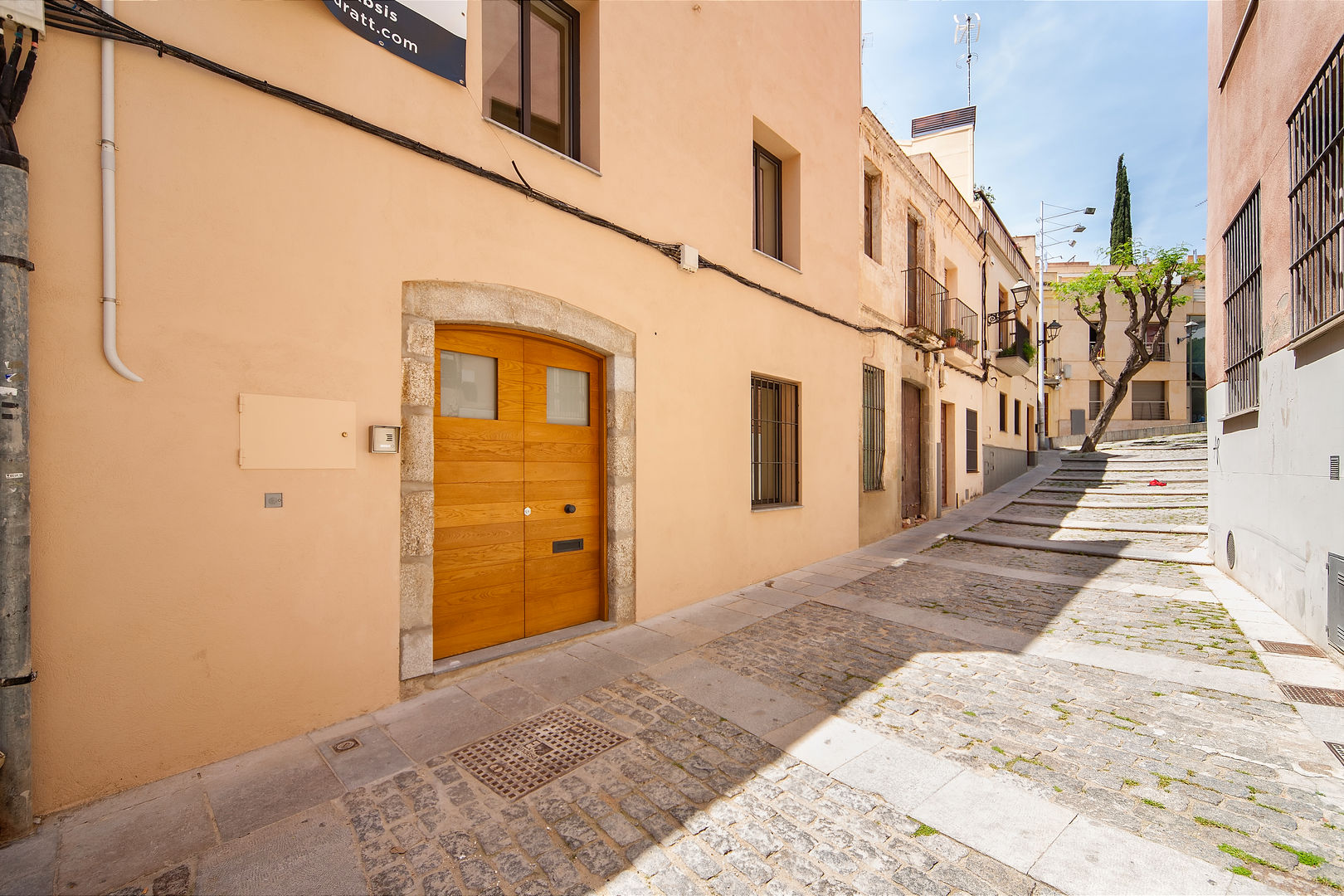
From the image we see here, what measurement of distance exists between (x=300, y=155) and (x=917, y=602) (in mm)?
6321

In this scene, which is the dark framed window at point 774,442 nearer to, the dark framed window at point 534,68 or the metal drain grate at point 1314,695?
the dark framed window at point 534,68

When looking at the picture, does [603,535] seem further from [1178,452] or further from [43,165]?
[1178,452]

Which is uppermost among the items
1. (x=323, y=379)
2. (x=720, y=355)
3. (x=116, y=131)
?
(x=116, y=131)

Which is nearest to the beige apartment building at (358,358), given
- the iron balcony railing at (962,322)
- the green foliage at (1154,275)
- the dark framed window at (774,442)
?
the dark framed window at (774,442)

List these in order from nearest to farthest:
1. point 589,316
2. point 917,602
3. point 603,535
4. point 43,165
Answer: point 43,165 → point 589,316 → point 603,535 → point 917,602

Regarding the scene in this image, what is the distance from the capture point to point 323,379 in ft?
10.9

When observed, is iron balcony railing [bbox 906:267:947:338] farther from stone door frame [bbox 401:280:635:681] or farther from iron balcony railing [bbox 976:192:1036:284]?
stone door frame [bbox 401:280:635:681]

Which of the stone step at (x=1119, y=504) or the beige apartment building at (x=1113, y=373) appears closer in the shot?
the stone step at (x=1119, y=504)

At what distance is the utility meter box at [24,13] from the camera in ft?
7.50

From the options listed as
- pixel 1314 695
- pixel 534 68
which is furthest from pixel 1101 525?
pixel 534 68

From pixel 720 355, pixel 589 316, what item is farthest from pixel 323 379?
pixel 720 355

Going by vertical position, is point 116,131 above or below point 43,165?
above

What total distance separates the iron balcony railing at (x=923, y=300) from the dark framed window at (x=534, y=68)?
7.72 m

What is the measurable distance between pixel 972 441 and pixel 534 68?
13.0 metres
